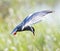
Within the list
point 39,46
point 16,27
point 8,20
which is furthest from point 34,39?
point 8,20

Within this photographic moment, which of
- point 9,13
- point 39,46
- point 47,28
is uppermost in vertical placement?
point 9,13

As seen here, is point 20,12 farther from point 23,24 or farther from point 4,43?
point 4,43

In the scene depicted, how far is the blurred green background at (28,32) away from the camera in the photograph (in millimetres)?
1578

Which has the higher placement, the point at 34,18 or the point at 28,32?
the point at 34,18

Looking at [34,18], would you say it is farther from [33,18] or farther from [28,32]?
[28,32]

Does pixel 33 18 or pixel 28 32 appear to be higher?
pixel 33 18

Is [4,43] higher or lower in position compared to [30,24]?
lower

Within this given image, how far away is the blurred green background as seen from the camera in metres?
1.58

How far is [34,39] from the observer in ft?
5.25

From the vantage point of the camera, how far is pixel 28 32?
1614 millimetres

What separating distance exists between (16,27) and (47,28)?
0.24 metres

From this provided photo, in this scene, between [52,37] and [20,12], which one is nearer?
[52,37]

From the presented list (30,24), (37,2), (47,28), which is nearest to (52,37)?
(47,28)

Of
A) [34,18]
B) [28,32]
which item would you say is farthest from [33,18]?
[28,32]
